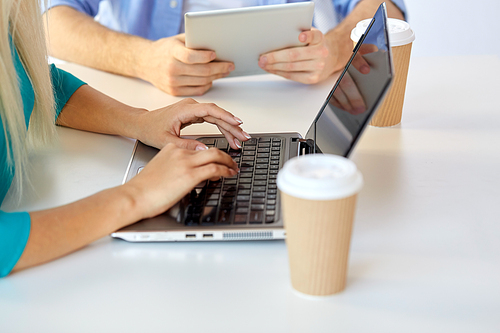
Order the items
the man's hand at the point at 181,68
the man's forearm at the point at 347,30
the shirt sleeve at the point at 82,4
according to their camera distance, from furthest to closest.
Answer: the shirt sleeve at the point at 82,4 < the man's forearm at the point at 347,30 < the man's hand at the point at 181,68

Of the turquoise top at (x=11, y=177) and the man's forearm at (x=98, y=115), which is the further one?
the man's forearm at (x=98, y=115)

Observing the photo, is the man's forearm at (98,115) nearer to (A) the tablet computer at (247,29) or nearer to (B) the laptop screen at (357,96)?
(A) the tablet computer at (247,29)

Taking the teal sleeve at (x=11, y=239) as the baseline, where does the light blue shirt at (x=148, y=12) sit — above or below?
above

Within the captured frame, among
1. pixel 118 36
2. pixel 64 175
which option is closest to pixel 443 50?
pixel 118 36

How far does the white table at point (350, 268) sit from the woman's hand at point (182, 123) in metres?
0.07

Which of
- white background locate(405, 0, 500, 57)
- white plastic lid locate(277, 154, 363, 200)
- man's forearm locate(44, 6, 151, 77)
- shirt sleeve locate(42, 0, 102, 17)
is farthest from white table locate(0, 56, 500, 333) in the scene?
white background locate(405, 0, 500, 57)

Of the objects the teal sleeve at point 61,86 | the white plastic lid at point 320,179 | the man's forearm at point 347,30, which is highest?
the white plastic lid at point 320,179

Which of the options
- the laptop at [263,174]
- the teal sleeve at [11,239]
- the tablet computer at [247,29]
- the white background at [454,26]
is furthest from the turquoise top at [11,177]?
the white background at [454,26]

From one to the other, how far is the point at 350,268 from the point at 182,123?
0.44 meters

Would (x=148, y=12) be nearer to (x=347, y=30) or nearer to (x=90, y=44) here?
(x=90, y=44)

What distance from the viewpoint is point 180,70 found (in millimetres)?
1083

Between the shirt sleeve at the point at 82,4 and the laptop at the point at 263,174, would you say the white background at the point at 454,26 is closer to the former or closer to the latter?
the shirt sleeve at the point at 82,4

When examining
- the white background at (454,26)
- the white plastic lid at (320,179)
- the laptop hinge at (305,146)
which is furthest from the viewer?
the white background at (454,26)

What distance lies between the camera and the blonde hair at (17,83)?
2.29ft
